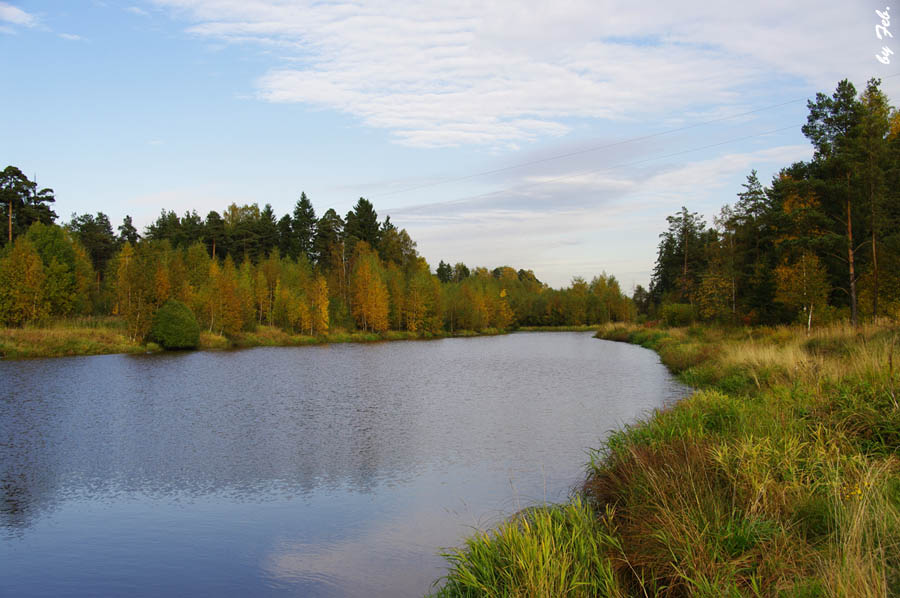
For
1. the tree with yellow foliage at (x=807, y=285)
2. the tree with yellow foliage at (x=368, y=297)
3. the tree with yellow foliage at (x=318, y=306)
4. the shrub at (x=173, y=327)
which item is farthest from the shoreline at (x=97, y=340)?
the tree with yellow foliage at (x=807, y=285)

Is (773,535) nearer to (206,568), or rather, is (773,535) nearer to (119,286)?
(206,568)

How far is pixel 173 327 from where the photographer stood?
4400 cm

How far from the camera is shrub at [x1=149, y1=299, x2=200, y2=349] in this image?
43938 millimetres

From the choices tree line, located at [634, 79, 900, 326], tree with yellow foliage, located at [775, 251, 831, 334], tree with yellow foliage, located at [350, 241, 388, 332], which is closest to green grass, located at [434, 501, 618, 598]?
tree line, located at [634, 79, 900, 326]

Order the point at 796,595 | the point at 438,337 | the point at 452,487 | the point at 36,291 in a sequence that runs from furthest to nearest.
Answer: the point at 438,337
the point at 36,291
the point at 452,487
the point at 796,595

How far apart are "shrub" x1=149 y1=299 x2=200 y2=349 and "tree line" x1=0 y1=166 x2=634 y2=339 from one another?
1.46 m

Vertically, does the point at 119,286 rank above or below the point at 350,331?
→ above

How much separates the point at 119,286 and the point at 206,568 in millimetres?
44181

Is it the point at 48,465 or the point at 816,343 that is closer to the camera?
the point at 48,465

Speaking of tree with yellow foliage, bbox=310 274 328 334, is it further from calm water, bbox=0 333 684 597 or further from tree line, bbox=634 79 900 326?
tree line, bbox=634 79 900 326

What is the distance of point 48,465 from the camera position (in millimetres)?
11977

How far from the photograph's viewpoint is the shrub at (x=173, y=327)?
43.9 metres

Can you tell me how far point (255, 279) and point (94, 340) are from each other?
2137 centimetres

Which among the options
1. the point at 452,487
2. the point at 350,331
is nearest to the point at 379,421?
the point at 452,487
